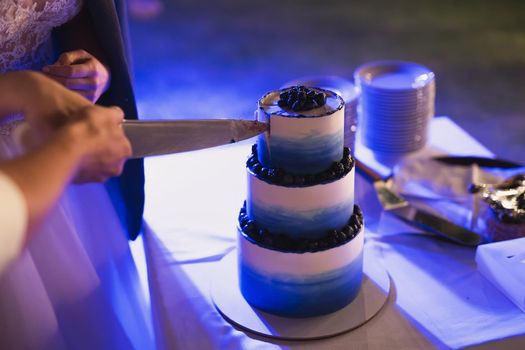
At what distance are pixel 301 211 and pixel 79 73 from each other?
1.42ft

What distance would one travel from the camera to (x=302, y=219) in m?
1.01

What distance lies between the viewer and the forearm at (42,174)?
649 millimetres

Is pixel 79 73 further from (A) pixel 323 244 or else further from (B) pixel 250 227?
(A) pixel 323 244

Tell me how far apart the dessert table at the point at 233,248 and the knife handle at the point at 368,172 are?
2 cm

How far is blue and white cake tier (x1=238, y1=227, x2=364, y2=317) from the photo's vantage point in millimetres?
1021

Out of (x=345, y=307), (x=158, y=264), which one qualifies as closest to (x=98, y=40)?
(x=158, y=264)

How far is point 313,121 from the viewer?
38.3 inches

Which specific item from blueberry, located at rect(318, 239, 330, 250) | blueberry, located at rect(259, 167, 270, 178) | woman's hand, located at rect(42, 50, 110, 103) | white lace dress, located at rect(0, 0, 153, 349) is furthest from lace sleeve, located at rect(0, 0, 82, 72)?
blueberry, located at rect(318, 239, 330, 250)

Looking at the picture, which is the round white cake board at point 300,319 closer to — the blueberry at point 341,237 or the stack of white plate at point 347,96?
the blueberry at point 341,237

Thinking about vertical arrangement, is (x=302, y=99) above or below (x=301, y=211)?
above

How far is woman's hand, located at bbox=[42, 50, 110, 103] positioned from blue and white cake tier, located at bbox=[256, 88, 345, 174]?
0.29 meters

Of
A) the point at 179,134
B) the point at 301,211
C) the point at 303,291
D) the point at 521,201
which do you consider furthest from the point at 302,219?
the point at 521,201

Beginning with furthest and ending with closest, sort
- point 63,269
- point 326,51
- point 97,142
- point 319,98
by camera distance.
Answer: point 326,51, point 63,269, point 319,98, point 97,142

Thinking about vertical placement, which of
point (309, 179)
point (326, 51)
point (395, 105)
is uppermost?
point (309, 179)
